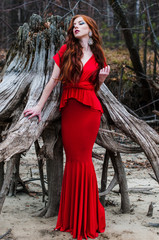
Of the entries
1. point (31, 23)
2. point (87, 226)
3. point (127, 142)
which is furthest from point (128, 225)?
point (127, 142)

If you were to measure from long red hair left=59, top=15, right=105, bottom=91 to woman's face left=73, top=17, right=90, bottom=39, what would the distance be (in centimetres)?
4

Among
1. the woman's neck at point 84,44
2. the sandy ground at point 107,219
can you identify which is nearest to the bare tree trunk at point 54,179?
the sandy ground at point 107,219

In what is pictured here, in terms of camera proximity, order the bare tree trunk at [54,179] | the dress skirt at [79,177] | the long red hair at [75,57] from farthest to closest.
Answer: the bare tree trunk at [54,179] → the dress skirt at [79,177] → the long red hair at [75,57]

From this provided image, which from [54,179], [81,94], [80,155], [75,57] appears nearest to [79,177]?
[80,155]

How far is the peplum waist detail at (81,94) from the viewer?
318 centimetres

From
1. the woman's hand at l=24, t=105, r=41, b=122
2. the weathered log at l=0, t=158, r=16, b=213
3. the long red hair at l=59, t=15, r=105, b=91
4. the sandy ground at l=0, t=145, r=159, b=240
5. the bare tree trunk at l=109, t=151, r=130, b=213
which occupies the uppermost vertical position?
the long red hair at l=59, t=15, r=105, b=91

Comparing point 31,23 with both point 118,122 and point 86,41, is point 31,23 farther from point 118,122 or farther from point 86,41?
point 118,122

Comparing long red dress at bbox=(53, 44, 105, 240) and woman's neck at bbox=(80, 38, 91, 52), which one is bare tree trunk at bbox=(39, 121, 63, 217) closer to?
long red dress at bbox=(53, 44, 105, 240)

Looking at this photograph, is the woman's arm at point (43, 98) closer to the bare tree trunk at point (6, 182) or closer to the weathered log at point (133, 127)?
the bare tree trunk at point (6, 182)

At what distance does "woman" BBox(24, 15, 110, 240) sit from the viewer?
3178 mm

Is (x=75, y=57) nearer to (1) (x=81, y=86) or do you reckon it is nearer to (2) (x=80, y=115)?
(1) (x=81, y=86)

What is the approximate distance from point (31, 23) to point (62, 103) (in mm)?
1193

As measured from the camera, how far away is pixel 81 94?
126 inches

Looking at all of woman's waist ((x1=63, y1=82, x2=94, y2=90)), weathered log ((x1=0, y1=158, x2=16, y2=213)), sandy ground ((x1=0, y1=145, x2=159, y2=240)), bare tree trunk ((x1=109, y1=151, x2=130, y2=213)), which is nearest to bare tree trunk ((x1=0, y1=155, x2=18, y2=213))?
weathered log ((x1=0, y1=158, x2=16, y2=213))
